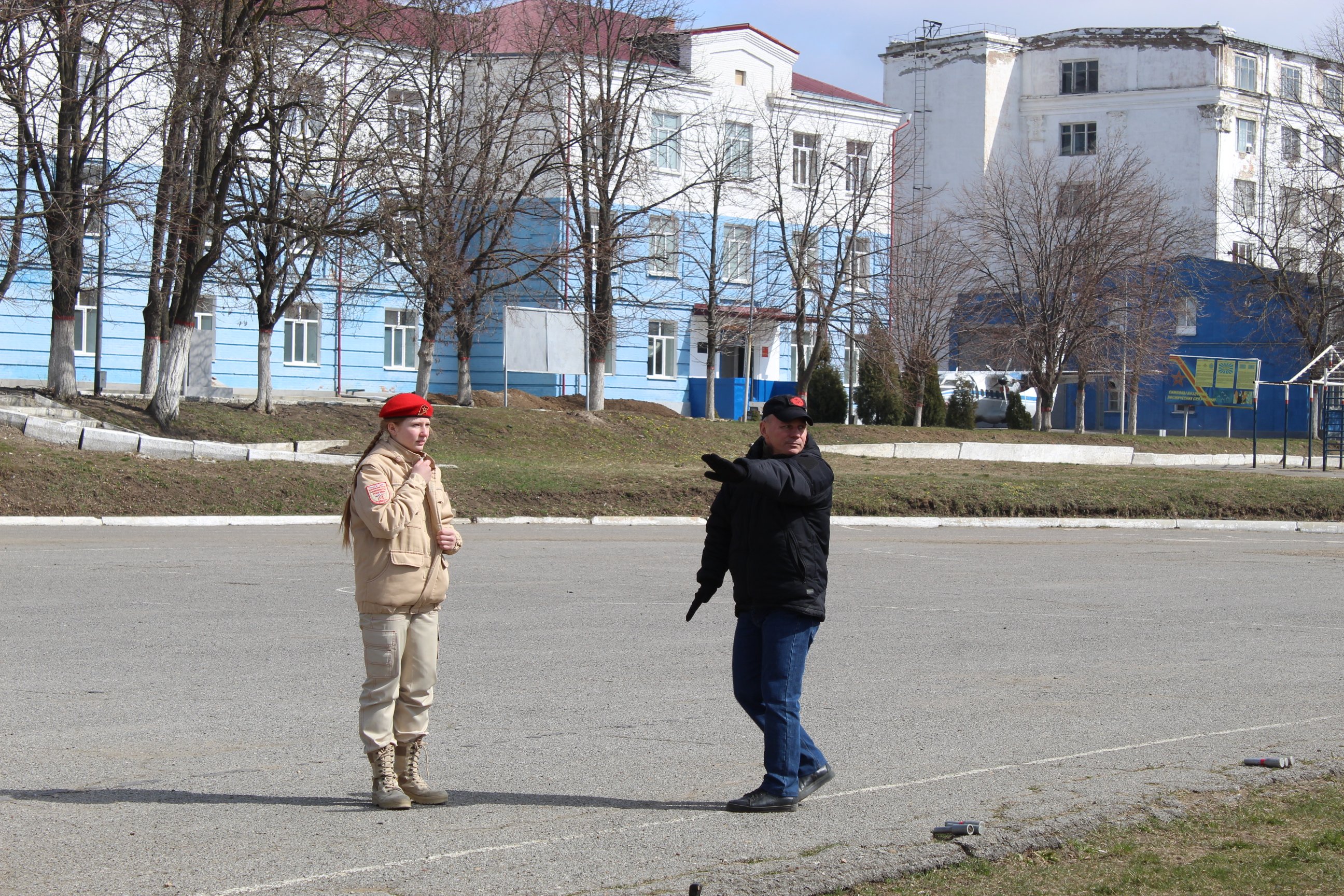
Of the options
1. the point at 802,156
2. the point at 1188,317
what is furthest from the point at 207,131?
the point at 1188,317

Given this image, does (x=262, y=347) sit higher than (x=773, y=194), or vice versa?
(x=773, y=194)

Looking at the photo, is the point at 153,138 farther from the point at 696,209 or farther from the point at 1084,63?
the point at 1084,63

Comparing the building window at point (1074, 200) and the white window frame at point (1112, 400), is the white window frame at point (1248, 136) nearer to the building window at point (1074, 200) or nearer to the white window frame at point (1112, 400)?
the white window frame at point (1112, 400)

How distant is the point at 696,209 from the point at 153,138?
18276 mm

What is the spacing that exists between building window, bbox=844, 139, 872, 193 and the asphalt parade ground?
33.5 m

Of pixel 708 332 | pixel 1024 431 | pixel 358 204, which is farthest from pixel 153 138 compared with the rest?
pixel 1024 431

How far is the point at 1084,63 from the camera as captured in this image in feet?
230

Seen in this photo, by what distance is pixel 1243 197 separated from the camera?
67.2 meters

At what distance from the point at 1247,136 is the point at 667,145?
117 ft

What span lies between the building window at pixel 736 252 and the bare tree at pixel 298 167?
18209 millimetres

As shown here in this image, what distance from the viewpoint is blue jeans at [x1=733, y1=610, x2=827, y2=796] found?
578cm

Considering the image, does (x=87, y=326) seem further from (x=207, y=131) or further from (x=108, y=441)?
(x=108, y=441)

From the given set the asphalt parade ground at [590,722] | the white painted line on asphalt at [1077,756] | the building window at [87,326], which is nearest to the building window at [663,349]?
the building window at [87,326]

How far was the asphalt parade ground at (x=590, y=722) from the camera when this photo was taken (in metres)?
5.07
